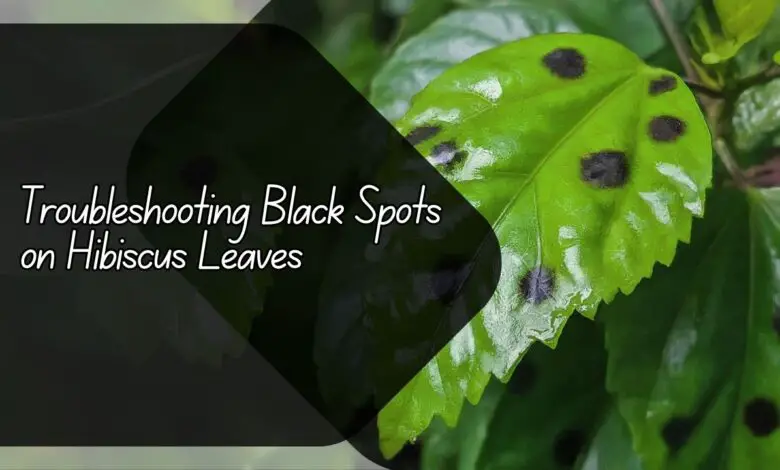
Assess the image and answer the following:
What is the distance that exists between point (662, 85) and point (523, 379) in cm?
23

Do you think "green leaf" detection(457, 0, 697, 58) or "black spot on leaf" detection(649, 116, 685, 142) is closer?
"black spot on leaf" detection(649, 116, 685, 142)

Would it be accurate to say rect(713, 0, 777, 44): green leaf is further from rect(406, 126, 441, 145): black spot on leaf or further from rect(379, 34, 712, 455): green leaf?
rect(406, 126, 441, 145): black spot on leaf

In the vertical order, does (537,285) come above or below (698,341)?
above

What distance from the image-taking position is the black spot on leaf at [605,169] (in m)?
0.39

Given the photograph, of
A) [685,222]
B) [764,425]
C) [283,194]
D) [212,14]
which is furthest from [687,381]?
[212,14]

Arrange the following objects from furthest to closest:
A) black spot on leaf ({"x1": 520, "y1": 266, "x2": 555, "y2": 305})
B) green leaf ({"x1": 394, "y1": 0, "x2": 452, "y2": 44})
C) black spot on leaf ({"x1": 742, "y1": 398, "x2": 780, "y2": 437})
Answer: green leaf ({"x1": 394, "y1": 0, "x2": 452, "y2": 44}) < black spot on leaf ({"x1": 742, "y1": 398, "x2": 780, "y2": 437}) < black spot on leaf ({"x1": 520, "y1": 266, "x2": 555, "y2": 305})

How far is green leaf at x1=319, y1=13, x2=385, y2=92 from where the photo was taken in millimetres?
577

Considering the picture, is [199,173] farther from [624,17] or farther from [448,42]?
[624,17]

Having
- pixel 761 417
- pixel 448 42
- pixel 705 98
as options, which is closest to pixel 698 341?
pixel 761 417

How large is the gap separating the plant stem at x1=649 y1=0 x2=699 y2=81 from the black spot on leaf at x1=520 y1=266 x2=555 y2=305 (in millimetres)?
234

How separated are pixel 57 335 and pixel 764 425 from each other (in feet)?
1.61

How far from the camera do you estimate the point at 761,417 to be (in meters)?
0.49

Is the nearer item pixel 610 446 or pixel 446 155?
pixel 446 155

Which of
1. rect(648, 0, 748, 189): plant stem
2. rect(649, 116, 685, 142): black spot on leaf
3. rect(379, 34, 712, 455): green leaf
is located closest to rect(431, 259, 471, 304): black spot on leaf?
rect(379, 34, 712, 455): green leaf
